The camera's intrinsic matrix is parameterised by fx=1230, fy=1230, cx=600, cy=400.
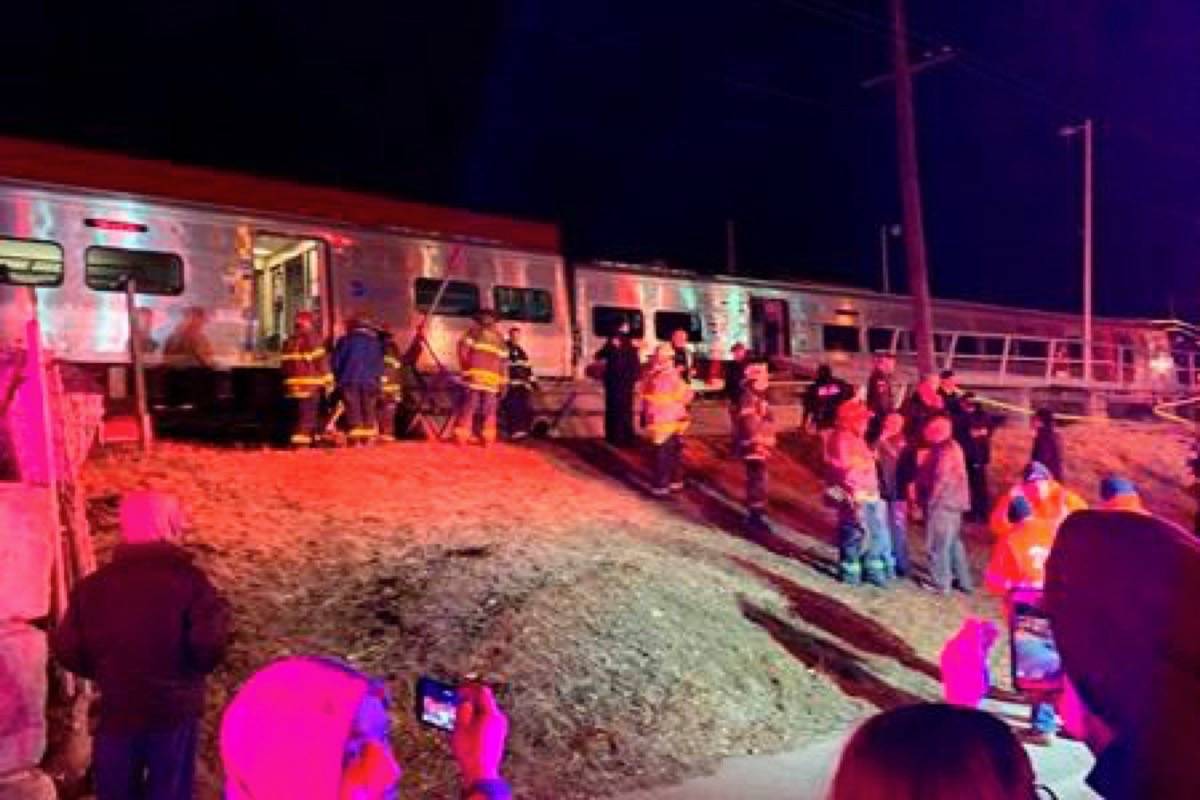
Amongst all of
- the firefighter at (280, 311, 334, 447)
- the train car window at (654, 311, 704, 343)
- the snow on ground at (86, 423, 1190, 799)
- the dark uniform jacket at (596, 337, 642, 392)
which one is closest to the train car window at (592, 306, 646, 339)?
the train car window at (654, 311, 704, 343)

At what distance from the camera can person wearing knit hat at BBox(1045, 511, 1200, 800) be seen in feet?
6.55

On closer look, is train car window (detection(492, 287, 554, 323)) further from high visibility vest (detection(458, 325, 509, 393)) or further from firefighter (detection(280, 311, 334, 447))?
firefighter (detection(280, 311, 334, 447))

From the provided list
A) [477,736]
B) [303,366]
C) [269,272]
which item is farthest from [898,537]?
[477,736]

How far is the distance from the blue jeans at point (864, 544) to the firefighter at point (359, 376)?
5740 mm

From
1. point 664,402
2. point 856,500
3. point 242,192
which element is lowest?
point 856,500

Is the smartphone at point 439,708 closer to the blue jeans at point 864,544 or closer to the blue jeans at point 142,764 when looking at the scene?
the blue jeans at point 142,764

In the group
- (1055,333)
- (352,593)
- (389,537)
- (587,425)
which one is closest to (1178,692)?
(352,593)

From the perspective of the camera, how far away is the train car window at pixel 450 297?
713 inches

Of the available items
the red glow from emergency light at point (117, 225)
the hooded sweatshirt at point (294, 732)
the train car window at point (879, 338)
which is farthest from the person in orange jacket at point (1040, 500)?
the train car window at point (879, 338)

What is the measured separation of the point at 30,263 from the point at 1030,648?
12.3m

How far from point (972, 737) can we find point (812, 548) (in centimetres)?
1173

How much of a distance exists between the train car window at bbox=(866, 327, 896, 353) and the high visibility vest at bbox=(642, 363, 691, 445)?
14.8m

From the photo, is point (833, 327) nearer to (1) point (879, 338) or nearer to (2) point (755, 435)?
(1) point (879, 338)

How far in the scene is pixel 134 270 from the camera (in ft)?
50.3
